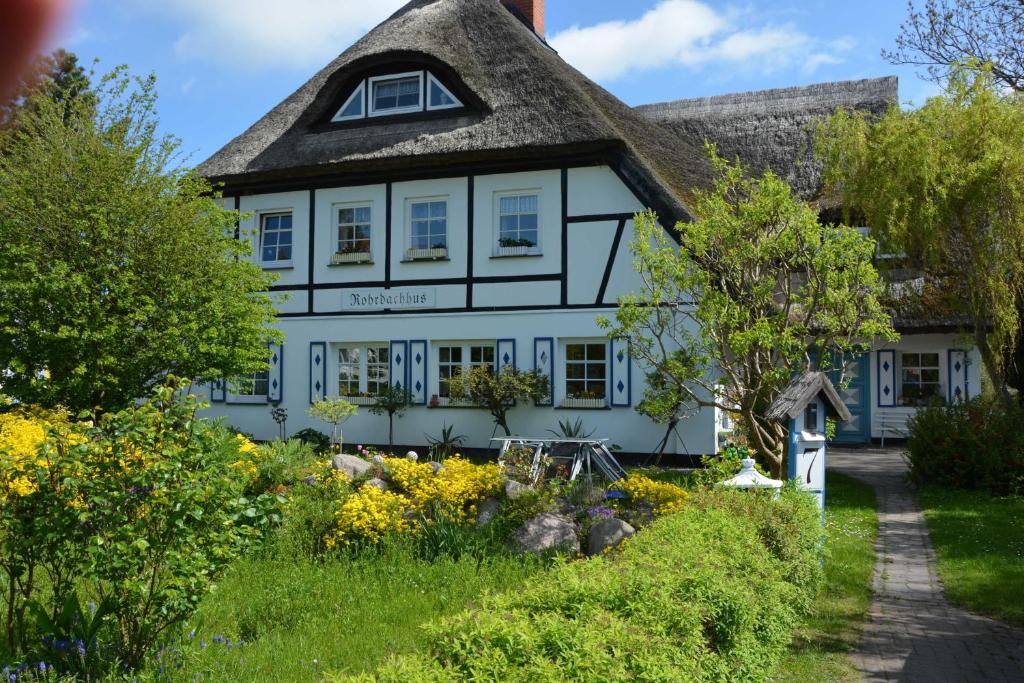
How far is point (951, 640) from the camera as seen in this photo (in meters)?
6.00

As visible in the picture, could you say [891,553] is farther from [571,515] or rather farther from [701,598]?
[701,598]

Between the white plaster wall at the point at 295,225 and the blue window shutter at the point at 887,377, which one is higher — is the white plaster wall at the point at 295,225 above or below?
above

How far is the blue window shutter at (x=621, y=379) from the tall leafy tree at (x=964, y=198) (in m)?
4.19

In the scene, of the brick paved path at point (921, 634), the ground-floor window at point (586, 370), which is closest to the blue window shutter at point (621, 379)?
the ground-floor window at point (586, 370)

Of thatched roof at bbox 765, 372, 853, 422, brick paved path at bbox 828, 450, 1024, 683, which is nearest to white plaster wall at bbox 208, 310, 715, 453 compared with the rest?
brick paved path at bbox 828, 450, 1024, 683

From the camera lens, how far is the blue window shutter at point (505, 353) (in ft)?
50.4

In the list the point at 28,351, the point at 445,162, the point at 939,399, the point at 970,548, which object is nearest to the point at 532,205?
the point at 445,162

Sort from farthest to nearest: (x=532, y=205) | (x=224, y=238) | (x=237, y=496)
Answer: (x=532, y=205) → (x=224, y=238) → (x=237, y=496)

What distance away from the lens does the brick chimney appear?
21281 millimetres

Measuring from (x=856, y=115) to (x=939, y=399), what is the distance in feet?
14.2

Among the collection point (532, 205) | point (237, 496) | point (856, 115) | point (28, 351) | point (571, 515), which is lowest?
point (571, 515)

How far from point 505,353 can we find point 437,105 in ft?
15.6

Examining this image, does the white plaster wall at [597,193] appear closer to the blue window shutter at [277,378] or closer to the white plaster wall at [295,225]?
the white plaster wall at [295,225]

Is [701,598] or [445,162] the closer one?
[701,598]
